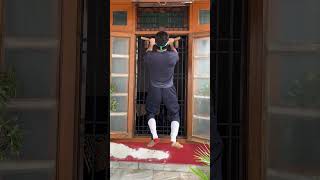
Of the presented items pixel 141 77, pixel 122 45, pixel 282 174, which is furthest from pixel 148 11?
pixel 282 174

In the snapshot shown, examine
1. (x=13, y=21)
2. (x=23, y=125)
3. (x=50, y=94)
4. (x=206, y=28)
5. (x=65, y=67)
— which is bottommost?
(x=23, y=125)

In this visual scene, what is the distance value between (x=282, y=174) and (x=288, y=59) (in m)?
0.52

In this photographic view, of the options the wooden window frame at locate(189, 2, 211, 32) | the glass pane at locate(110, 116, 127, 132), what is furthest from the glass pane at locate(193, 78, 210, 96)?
the glass pane at locate(110, 116, 127, 132)

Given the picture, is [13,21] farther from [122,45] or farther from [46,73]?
[122,45]

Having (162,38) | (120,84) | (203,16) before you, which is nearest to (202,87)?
(162,38)

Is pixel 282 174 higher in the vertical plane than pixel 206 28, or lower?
lower

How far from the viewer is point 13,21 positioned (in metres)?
1.58

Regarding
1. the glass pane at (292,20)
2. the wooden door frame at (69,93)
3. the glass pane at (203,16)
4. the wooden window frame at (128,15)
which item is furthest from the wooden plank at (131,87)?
the glass pane at (292,20)

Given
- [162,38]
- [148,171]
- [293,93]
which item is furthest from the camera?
[162,38]

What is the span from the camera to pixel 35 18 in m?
1.59

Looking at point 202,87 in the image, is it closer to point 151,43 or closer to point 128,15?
point 151,43

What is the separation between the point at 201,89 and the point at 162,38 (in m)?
0.85

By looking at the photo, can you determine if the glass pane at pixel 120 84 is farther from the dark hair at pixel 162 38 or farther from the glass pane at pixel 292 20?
the glass pane at pixel 292 20

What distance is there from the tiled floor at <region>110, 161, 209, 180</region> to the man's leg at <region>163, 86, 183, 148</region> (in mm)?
390
